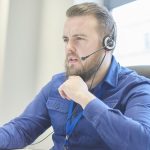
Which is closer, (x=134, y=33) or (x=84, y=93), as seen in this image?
(x=84, y=93)

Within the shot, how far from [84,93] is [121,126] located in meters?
0.20

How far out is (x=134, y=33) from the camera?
2.18 m

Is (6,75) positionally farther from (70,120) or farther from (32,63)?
(70,120)

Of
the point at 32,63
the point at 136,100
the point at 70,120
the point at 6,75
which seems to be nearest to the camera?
the point at 136,100

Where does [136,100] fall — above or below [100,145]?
above

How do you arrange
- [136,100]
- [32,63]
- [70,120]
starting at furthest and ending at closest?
1. [32,63]
2. [70,120]
3. [136,100]

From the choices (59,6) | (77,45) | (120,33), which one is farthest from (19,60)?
(77,45)

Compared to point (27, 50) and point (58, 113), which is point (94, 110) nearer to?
point (58, 113)

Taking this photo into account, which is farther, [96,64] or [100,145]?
[96,64]

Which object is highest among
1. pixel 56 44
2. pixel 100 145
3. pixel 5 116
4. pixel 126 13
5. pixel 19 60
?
pixel 126 13

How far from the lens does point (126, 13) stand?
224cm

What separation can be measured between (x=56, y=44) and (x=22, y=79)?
0.38 meters

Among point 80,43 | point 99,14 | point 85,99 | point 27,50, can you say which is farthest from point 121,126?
point 27,50

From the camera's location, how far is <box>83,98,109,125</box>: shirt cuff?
3.29ft
